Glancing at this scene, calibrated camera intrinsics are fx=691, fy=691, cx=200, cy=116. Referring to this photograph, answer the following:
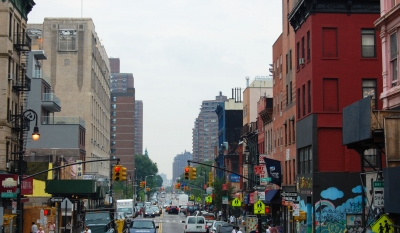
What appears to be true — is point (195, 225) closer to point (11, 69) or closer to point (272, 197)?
point (272, 197)

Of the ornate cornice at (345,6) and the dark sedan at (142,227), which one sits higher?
the ornate cornice at (345,6)

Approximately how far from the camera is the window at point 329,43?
46.0 m

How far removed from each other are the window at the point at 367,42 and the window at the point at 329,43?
1.82 meters

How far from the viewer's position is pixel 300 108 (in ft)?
164

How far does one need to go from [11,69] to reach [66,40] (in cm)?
4658

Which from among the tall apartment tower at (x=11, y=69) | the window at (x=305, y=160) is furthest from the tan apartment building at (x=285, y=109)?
the tall apartment tower at (x=11, y=69)

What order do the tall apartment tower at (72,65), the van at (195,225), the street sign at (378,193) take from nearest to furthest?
the street sign at (378,193) < the van at (195,225) < the tall apartment tower at (72,65)

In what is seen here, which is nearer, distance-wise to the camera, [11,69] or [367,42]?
[367,42]

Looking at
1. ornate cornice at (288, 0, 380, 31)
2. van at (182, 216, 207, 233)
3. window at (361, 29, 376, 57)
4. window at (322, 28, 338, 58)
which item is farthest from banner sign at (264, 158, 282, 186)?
ornate cornice at (288, 0, 380, 31)

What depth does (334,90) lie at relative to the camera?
45.9 metres

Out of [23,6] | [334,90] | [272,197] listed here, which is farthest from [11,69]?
[272,197]

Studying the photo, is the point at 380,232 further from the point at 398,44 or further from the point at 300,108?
the point at 300,108

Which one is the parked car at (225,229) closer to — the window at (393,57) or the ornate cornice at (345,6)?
the ornate cornice at (345,6)

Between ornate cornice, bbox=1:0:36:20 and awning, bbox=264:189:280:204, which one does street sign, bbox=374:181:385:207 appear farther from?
ornate cornice, bbox=1:0:36:20
